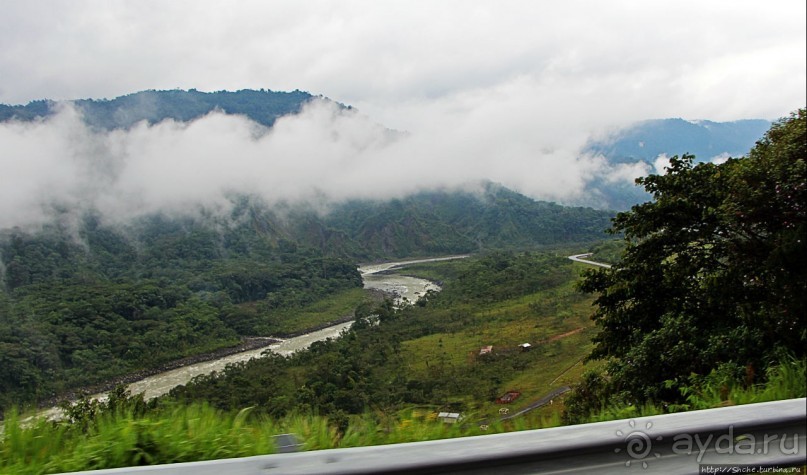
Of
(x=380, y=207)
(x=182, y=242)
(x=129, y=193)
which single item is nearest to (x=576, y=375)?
(x=182, y=242)

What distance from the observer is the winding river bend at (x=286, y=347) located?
35500mm

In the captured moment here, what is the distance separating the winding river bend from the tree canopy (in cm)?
606

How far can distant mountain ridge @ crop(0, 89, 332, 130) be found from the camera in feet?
384

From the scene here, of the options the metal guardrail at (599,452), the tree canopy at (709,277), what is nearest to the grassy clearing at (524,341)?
the tree canopy at (709,277)

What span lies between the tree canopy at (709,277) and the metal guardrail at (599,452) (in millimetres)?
1849

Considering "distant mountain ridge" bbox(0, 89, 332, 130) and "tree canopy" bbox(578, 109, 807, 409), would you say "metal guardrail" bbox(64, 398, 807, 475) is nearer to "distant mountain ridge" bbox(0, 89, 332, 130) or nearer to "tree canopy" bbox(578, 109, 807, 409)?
"tree canopy" bbox(578, 109, 807, 409)

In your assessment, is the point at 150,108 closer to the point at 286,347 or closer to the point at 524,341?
the point at 286,347

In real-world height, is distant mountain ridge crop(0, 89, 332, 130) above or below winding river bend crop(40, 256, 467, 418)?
above

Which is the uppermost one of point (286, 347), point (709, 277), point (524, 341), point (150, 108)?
point (150, 108)

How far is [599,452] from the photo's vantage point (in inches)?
81.3

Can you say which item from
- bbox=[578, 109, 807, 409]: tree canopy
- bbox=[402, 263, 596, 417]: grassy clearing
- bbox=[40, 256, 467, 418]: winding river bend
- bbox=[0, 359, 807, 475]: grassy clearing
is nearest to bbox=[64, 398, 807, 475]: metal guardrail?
bbox=[0, 359, 807, 475]: grassy clearing

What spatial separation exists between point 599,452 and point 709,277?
6523mm

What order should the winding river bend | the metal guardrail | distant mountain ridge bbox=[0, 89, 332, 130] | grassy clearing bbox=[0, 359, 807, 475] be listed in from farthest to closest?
1. distant mountain ridge bbox=[0, 89, 332, 130]
2. the winding river bend
3. grassy clearing bbox=[0, 359, 807, 475]
4. the metal guardrail

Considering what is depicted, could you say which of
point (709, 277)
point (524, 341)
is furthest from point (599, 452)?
point (524, 341)
